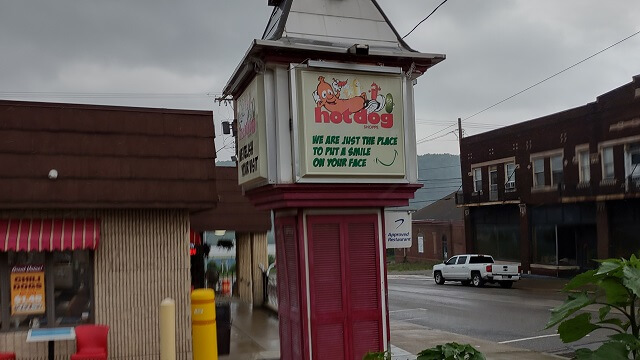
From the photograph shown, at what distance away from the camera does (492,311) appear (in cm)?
1994

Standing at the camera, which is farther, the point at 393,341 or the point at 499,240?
the point at 499,240

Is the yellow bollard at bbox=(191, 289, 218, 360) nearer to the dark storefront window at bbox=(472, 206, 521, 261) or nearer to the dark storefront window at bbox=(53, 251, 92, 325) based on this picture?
the dark storefront window at bbox=(53, 251, 92, 325)

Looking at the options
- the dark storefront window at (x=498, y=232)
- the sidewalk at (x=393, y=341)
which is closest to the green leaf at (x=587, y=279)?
the sidewalk at (x=393, y=341)

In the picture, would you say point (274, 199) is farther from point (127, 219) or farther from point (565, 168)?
point (565, 168)

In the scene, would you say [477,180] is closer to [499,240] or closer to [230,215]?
[499,240]

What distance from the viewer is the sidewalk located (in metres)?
10.8

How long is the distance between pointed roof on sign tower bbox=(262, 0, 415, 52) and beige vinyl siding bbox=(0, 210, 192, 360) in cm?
322

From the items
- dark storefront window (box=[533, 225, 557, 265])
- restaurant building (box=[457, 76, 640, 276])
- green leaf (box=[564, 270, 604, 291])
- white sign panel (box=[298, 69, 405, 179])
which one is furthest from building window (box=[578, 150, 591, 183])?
green leaf (box=[564, 270, 604, 291])

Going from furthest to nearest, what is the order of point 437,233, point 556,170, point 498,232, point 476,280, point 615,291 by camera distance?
point 437,233 → point 498,232 → point 556,170 → point 476,280 → point 615,291

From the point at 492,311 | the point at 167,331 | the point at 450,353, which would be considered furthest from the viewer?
the point at 492,311

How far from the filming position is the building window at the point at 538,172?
33594mm

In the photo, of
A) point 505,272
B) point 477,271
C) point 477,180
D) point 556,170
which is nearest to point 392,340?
point 505,272

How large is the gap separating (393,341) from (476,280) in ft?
59.4

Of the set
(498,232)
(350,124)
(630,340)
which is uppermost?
(350,124)
